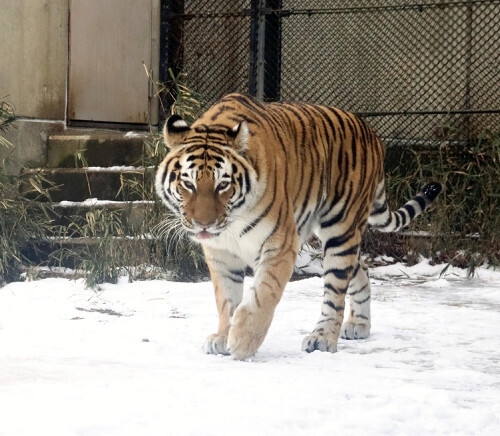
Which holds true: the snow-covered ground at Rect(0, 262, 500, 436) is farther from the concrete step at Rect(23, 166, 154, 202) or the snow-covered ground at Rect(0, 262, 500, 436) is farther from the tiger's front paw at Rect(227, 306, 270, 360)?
the concrete step at Rect(23, 166, 154, 202)

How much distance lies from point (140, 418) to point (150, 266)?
388cm

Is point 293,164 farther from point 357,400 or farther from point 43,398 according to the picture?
point 43,398

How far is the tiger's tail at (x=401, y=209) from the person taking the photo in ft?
17.9

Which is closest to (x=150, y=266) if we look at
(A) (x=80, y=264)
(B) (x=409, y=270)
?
(A) (x=80, y=264)

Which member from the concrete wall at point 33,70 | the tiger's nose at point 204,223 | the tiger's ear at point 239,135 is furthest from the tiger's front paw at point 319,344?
the concrete wall at point 33,70

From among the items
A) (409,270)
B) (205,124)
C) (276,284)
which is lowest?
(409,270)

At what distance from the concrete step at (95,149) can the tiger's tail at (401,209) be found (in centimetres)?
294

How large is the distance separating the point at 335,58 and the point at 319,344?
15.3 feet

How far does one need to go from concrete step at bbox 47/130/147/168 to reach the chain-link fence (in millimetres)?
875

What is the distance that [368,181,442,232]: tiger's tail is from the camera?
5.45 metres

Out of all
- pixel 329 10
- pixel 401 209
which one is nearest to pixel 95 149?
pixel 329 10

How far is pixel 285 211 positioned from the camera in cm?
441

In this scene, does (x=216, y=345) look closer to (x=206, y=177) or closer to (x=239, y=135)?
(x=206, y=177)

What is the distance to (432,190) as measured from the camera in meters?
5.44
